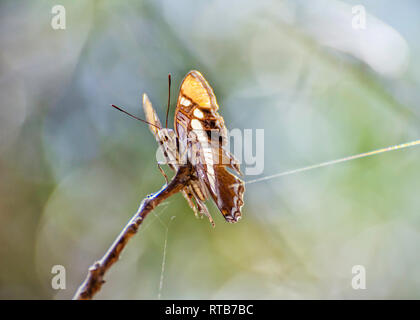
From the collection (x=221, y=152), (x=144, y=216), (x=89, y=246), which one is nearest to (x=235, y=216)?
(x=221, y=152)

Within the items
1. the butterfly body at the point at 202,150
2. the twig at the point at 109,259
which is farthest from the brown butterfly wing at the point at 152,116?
the twig at the point at 109,259

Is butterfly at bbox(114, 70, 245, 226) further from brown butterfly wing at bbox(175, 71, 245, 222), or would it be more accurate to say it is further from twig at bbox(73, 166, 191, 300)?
twig at bbox(73, 166, 191, 300)

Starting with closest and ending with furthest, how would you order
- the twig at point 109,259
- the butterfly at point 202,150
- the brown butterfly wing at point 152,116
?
the twig at point 109,259, the butterfly at point 202,150, the brown butterfly wing at point 152,116

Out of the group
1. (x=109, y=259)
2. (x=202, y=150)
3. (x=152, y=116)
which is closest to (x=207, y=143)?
(x=202, y=150)

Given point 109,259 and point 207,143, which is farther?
point 207,143

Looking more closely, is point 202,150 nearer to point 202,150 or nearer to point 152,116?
point 202,150

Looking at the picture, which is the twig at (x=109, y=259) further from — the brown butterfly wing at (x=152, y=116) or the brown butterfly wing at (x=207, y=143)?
the brown butterfly wing at (x=152, y=116)

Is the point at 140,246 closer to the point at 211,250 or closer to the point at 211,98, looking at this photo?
the point at 211,250
